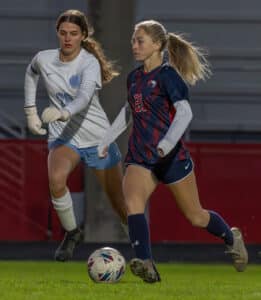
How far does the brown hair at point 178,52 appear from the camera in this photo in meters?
11.9

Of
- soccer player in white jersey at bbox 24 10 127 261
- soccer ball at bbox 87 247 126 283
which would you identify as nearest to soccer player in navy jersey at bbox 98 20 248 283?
soccer ball at bbox 87 247 126 283

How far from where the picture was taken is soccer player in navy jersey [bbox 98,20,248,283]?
11.5 meters

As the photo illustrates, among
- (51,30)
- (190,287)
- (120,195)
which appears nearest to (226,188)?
(51,30)

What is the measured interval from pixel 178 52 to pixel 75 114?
1411 mm

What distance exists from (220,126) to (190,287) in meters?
13.6

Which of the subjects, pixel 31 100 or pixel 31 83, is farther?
pixel 31 83

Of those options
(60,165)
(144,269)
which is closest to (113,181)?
(60,165)

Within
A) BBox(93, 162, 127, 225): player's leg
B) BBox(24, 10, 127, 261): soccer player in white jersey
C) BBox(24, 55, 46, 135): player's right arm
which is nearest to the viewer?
BBox(24, 10, 127, 261): soccer player in white jersey

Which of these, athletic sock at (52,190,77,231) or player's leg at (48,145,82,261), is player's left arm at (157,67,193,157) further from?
athletic sock at (52,190,77,231)

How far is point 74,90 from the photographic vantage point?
13.2 m

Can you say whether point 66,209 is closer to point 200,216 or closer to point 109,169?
point 109,169

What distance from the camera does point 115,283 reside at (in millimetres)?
12023

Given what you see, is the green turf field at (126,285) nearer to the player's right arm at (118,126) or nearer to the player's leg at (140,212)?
the player's leg at (140,212)

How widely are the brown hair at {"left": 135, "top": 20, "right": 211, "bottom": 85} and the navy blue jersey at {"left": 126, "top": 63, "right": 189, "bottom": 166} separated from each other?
19 cm
